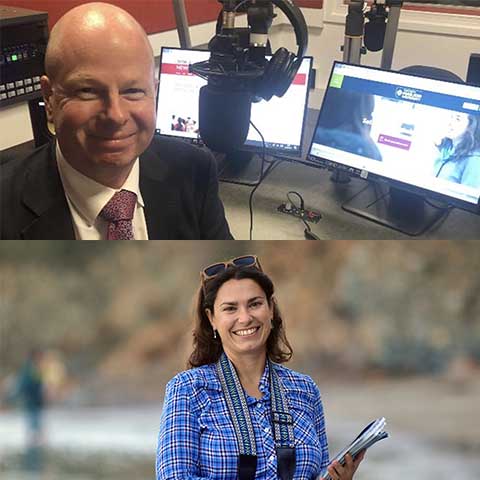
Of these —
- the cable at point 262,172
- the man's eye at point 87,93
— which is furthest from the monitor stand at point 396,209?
the man's eye at point 87,93

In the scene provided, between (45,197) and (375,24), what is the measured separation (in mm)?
680

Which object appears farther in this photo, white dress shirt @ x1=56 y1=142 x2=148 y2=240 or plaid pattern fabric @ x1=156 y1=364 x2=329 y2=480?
plaid pattern fabric @ x1=156 y1=364 x2=329 y2=480

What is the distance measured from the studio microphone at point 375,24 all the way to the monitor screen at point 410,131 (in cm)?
7

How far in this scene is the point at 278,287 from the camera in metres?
1.08

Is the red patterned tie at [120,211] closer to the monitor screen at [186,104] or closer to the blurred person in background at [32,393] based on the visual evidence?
the monitor screen at [186,104]

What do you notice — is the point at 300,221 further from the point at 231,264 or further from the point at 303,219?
the point at 231,264

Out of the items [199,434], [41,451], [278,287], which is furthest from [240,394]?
[41,451]

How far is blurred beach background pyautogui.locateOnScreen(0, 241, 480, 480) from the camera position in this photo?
1.01m

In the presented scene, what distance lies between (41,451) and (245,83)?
0.84m

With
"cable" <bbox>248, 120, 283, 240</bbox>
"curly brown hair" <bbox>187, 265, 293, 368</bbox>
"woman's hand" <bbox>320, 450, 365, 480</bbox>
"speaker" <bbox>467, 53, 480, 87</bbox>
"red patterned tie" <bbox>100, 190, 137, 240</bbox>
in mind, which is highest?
"speaker" <bbox>467, 53, 480, 87</bbox>

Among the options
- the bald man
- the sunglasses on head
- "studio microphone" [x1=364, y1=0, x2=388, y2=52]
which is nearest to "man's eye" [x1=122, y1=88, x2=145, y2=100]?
the bald man

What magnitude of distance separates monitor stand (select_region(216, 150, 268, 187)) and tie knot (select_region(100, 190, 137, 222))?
0.14m

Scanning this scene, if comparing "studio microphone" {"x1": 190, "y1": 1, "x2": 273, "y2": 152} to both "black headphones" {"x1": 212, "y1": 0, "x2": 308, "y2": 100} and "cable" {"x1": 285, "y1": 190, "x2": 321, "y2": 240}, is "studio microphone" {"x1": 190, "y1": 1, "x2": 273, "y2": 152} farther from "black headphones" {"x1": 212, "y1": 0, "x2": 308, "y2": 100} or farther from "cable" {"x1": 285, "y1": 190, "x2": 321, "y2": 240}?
"cable" {"x1": 285, "y1": 190, "x2": 321, "y2": 240}

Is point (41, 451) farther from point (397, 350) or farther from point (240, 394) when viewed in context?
point (397, 350)
